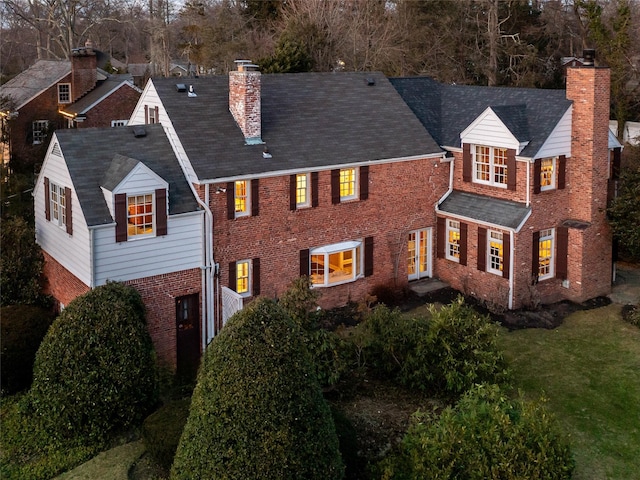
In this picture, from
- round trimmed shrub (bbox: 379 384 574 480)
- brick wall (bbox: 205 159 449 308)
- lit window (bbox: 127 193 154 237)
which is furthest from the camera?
brick wall (bbox: 205 159 449 308)

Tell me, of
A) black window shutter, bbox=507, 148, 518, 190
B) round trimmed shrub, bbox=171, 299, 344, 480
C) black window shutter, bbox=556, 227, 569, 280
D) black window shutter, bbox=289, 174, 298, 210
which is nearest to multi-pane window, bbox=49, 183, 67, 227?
black window shutter, bbox=289, 174, 298, 210

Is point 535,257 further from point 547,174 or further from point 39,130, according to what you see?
point 39,130

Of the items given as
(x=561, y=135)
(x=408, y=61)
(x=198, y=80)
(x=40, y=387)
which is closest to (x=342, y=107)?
(x=198, y=80)

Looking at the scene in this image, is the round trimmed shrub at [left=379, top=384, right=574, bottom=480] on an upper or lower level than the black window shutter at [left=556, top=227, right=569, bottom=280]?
lower

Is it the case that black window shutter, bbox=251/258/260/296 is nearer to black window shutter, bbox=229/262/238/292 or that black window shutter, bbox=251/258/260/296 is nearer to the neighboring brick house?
black window shutter, bbox=229/262/238/292

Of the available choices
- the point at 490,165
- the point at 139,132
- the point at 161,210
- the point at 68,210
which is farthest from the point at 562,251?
the point at 68,210

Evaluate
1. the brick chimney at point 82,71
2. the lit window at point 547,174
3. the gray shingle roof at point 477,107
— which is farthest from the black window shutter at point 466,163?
the brick chimney at point 82,71

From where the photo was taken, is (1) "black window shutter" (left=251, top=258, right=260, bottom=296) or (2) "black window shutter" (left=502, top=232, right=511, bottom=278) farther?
(2) "black window shutter" (left=502, top=232, right=511, bottom=278)

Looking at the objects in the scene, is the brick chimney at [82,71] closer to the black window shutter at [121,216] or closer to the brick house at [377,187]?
the brick house at [377,187]
